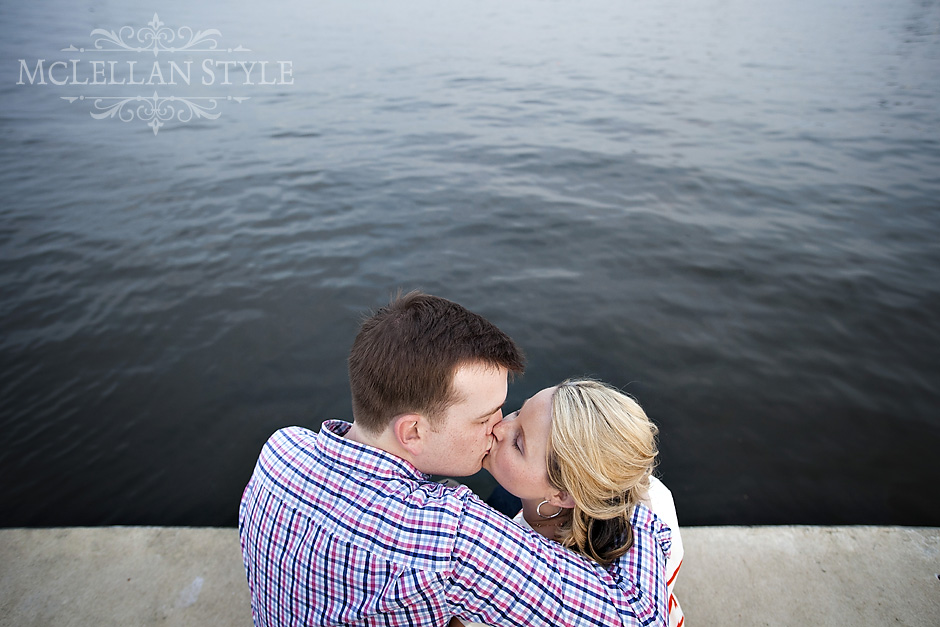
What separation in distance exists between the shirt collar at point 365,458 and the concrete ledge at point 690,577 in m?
1.34

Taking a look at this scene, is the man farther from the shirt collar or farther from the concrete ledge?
the concrete ledge

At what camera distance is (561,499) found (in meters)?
2.14

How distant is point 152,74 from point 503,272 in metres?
13.4

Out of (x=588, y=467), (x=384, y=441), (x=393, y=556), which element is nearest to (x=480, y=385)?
(x=384, y=441)

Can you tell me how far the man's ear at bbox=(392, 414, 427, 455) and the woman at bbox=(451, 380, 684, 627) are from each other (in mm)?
395

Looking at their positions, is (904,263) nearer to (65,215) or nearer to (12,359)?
(12,359)

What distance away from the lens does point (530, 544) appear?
5.44 feet

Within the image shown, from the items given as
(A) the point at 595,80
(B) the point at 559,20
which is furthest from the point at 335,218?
(B) the point at 559,20

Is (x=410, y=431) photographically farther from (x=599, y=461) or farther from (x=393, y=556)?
(x=599, y=461)

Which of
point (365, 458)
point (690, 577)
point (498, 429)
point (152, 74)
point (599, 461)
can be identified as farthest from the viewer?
point (152, 74)

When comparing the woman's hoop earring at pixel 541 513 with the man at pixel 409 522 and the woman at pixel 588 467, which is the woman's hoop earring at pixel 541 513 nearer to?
the woman at pixel 588 467

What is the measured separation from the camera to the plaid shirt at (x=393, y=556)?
1.57 m

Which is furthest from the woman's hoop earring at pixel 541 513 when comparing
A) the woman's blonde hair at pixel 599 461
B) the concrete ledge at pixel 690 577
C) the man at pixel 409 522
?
the concrete ledge at pixel 690 577

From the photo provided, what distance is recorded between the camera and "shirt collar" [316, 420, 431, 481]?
1688 mm
